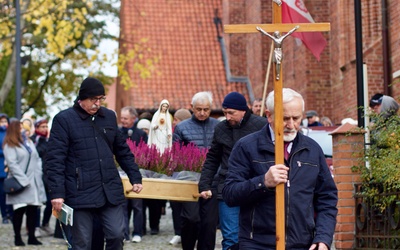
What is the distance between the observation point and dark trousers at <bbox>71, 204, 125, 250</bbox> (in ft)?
32.1

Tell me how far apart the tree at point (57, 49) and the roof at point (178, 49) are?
54 centimetres

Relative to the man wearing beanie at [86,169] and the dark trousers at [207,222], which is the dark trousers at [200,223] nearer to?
the dark trousers at [207,222]

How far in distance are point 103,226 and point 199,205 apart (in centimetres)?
234

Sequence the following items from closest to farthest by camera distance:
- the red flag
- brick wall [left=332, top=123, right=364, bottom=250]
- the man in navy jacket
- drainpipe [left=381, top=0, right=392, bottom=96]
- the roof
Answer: the man in navy jacket, brick wall [left=332, top=123, right=364, bottom=250], the red flag, drainpipe [left=381, top=0, right=392, bottom=96], the roof

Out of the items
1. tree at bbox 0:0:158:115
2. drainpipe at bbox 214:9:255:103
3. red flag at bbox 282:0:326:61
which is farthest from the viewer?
drainpipe at bbox 214:9:255:103

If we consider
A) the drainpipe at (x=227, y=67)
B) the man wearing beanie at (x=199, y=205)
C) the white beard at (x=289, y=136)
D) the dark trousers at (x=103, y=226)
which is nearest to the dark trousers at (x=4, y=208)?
the man wearing beanie at (x=199, y=205)

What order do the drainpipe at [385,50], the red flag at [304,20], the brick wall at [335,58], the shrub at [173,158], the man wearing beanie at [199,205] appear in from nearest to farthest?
the man wearing beanie at [199,205], the shrub at [173,158], the red flag at [304,20], the drainpipe at [385,50], the brick wall at [335,58]

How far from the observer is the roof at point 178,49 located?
124 feet

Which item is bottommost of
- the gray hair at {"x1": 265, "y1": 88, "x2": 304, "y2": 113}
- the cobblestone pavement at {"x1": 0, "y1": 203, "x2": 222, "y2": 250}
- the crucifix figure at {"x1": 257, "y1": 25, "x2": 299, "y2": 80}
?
the cobblestone pavement at {"x1": 0, "y1": 203, "x2": 222, "y2": 250}

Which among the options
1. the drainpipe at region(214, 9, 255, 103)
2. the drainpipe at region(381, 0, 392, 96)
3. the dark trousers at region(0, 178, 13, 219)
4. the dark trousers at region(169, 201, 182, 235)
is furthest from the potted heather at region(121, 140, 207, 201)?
the drainpipe at region(214, 9, 255, 103)

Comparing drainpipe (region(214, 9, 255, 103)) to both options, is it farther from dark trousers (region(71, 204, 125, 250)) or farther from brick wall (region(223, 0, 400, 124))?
dark trousers (region(71, 204, 125, 250))

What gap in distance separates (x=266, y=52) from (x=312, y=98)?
5.68 meters

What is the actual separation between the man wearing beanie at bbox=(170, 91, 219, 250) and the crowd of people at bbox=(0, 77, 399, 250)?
1cm

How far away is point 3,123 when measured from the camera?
19547 millimetres
